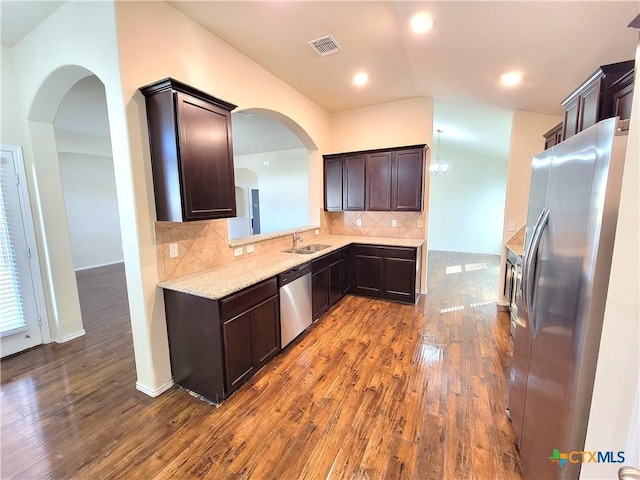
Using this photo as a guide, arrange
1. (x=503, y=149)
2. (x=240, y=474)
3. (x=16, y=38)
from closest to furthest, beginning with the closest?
(x=240, y=474) < (x=16, y=38) < (x=503, y=149)

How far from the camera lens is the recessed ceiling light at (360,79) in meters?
3.32

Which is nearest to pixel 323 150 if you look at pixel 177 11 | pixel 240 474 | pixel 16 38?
pixel 177 11

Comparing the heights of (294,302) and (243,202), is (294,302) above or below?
below

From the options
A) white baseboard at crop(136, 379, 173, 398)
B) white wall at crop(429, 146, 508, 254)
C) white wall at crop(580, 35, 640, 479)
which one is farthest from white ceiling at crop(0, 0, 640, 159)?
white wall at crop(429, 146, 508, 254)

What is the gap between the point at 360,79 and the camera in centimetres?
346

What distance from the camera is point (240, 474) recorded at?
1.59 m

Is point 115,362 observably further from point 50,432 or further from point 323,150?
point 323,150

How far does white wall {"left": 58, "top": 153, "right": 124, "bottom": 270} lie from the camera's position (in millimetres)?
6246

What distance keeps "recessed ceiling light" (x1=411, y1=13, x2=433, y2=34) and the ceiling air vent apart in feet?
2.37

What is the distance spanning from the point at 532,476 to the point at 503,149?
22.7 feet

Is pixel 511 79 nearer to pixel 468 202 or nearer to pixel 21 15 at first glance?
pixel 21 15

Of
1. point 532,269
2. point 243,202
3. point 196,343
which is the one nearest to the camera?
point 532,269

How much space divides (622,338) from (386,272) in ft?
10.9

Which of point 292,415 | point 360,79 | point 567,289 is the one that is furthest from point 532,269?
point 360,79
